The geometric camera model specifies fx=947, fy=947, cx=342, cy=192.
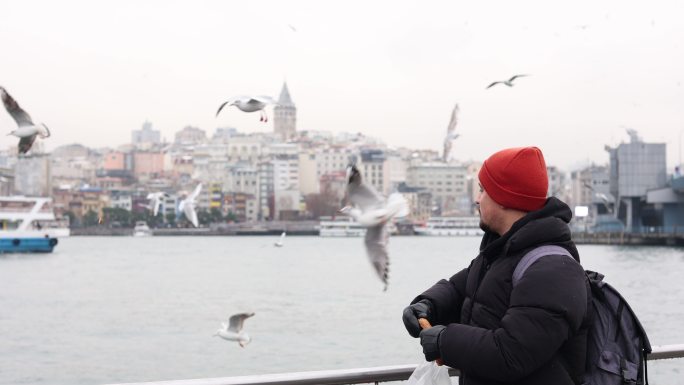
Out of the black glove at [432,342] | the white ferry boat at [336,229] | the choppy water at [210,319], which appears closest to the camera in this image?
the black glove at [432,342]

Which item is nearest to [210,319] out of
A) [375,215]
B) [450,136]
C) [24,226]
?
[450,136]

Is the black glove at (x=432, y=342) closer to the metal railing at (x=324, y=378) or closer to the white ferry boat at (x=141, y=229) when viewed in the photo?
the metal railing at (x=324, y=378)

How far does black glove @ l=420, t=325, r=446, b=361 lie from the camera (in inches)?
68.6

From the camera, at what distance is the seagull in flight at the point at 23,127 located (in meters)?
4.99

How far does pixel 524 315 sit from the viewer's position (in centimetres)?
162

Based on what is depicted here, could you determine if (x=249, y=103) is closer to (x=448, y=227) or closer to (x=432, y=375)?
(x=432, y=375)

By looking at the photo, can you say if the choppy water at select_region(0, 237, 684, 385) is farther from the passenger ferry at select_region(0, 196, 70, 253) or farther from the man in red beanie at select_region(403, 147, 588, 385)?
the passenger ferry at select_region(0, 196, 70, 253)

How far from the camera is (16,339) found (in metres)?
15.8

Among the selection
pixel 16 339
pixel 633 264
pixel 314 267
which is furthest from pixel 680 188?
pixel 16 339

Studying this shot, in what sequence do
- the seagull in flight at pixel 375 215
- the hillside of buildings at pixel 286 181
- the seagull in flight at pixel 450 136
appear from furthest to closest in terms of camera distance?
the hillside of buildings at pixel 286 181 → the seagull in flight at pixel 450 136 → the seagull in flight at pixel 375 215

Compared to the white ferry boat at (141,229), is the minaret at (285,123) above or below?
above

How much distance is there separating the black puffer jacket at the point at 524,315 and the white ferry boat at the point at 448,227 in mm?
80336

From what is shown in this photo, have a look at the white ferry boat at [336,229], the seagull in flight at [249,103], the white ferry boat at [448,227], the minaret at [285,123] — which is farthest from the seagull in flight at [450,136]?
the minaret at [285,123]

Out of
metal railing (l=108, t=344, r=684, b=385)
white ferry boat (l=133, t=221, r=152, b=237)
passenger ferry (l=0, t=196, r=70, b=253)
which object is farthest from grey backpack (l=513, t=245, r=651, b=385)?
white ferry boat (l=133, t=221, r=152, b=237)
